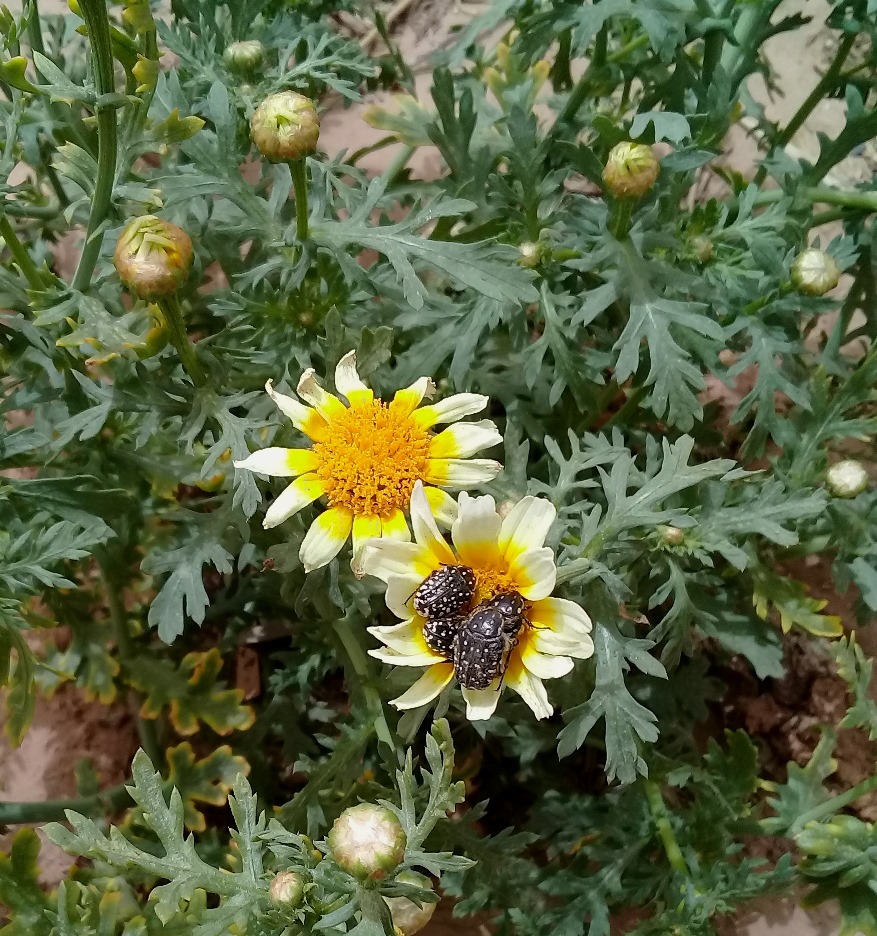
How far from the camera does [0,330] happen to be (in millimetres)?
1153

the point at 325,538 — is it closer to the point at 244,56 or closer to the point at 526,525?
the point at 526,525

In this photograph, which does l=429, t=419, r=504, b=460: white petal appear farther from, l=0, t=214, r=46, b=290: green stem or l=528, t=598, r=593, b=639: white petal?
l=0, t=214, r=46, b=290: green stem

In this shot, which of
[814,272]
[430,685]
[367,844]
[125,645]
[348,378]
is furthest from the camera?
[125,645]

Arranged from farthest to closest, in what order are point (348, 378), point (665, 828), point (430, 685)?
point (665, 828) < point (348, 378) < point (430, 685)

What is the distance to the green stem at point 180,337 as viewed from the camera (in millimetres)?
896

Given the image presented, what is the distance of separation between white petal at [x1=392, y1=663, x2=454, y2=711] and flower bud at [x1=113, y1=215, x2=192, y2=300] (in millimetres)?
452

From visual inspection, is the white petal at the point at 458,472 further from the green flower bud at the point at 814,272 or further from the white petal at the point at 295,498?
the green flower bud at the point at 814,272

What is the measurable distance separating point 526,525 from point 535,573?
0.16 ft

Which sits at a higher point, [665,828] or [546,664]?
[546,664]

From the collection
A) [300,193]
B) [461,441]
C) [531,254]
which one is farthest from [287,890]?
[531,254]

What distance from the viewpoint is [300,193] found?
37.5 inches

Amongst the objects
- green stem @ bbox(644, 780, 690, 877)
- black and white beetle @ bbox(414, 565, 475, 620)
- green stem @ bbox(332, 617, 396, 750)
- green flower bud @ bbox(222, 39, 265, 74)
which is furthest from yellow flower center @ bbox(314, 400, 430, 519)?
green stem @ bbox(644, 780, 690, 877)

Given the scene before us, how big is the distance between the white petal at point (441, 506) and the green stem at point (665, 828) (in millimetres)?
618

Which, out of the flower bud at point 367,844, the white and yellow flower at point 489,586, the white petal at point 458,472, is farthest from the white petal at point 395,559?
the flower bud at point 367,844
